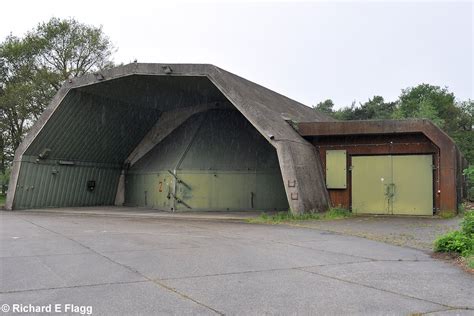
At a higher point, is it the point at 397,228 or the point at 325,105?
the point at 325,105

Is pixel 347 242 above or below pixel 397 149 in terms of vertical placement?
below

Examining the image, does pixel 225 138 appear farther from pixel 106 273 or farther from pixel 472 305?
pixel 472 305

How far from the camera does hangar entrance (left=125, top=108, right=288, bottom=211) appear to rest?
21109mm

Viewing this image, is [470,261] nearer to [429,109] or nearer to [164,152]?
[164,152]

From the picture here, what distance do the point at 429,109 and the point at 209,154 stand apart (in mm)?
28910

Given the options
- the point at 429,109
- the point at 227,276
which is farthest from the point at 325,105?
the point at 227,276

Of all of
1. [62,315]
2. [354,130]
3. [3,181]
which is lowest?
[62,315]

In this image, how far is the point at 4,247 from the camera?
9.30m

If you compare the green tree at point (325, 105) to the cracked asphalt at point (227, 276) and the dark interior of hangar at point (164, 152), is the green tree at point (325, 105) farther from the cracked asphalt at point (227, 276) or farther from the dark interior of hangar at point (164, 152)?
the cracked asphalt at point (227, 276)

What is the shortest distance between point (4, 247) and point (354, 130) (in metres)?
13.7

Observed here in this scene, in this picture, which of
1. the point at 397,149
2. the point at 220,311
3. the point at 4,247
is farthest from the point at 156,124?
the point at 220,311

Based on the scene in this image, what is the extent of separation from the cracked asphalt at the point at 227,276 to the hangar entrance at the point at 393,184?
8130mm

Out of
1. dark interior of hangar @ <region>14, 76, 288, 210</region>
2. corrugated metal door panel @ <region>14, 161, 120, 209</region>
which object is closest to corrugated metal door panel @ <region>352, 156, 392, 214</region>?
dark interior of hangar @ <region>14, 76, 288, 210</region>

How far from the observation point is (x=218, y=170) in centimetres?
2144
